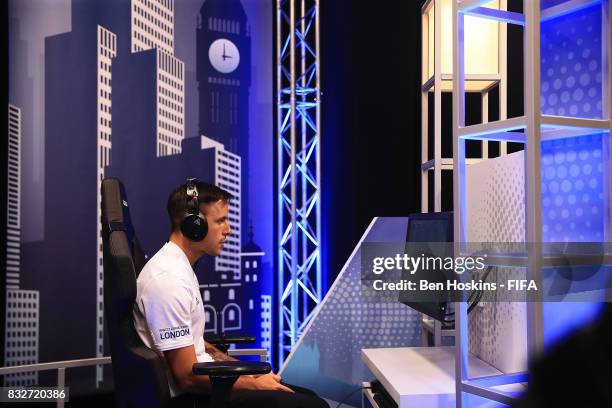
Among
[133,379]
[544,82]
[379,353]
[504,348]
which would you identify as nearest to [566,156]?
[544,82]

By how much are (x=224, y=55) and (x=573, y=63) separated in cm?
289

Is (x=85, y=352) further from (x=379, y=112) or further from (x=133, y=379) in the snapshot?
(x=379, y=112)

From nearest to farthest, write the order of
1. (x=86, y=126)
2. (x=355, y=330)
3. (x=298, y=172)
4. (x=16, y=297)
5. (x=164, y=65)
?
(x=355, y=330) < (x=16, y=297) < (x=86, y=126) < (x=164, y=65) < (x=298, y=172)

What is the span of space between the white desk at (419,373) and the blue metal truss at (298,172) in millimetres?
1414

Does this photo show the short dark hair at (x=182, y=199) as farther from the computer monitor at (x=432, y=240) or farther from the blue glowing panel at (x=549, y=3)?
the blue glowing panel at (x=549, y=3)

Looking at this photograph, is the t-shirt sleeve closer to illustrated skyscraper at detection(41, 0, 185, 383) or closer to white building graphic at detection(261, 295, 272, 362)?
illustrated skyscraper at detection(41, 0, 185, 383)

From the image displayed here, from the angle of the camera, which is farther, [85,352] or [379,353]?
[85,352]

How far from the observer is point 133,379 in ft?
5.45

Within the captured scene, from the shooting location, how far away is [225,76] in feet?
13.5

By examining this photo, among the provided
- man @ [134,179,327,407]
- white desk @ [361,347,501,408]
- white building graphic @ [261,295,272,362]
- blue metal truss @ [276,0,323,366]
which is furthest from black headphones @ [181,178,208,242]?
white building graphic @ [261,295,272,362]

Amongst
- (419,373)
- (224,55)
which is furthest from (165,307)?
(224,55)

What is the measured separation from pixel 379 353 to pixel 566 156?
121 centimetres

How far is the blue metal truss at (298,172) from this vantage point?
3838mm

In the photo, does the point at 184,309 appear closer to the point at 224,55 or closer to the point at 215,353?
the point at 215,353
